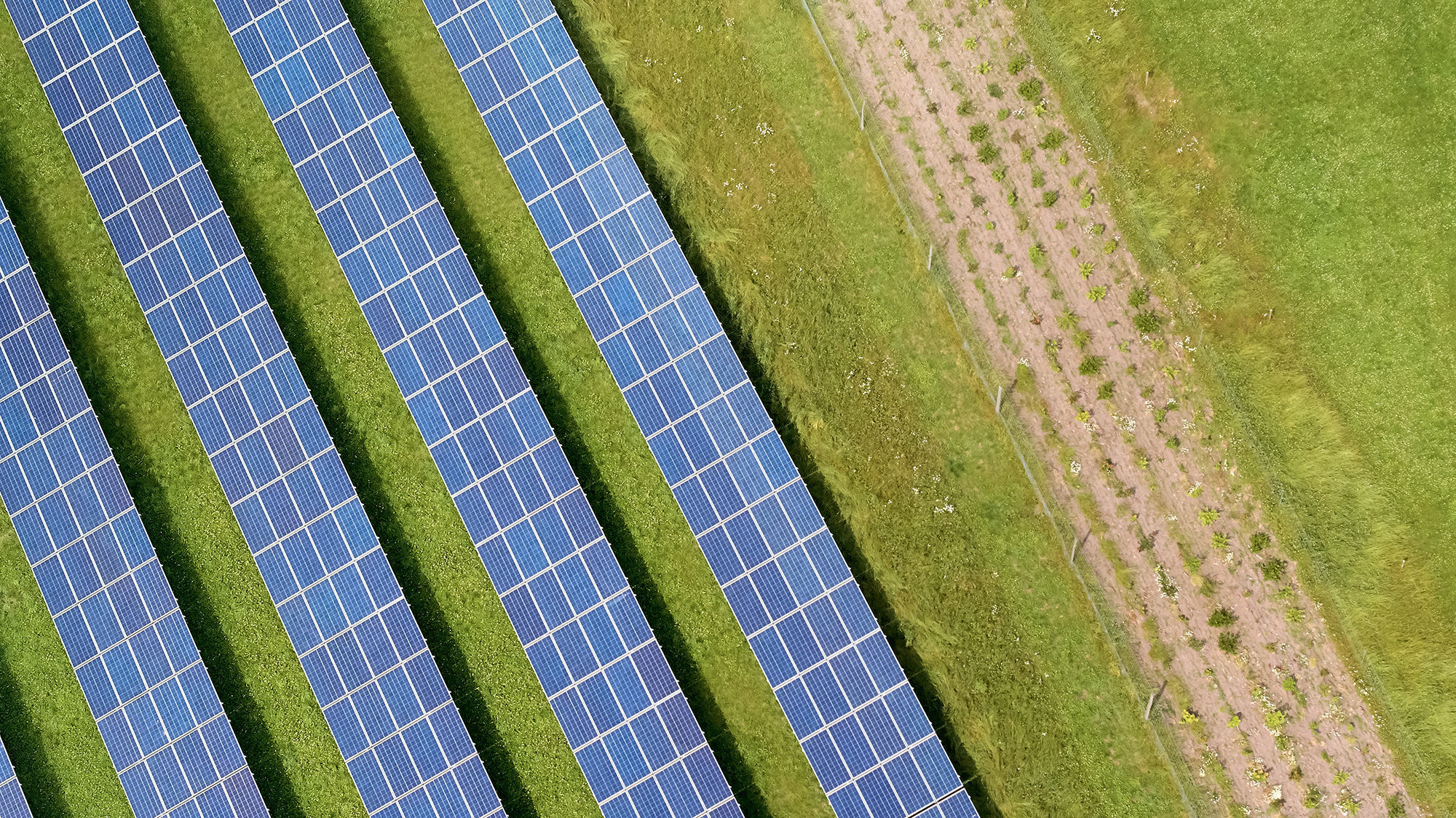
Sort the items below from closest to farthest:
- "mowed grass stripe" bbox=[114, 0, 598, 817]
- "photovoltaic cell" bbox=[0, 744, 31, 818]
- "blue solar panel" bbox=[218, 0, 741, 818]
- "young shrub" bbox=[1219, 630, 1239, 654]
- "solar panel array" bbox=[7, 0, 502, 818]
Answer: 1. "young shrub" bbox=[1219, 630, 1239, 654]
2. "blue solar panel" bbox=[218, 0, 741, 818]
3. "solar panel array" bbox=[7, 0, 502, 818]
4. "mowed grass stripe" bbox=[114, 0, 598, 817]
5. "photovoltaic cell" bbox=[0, 744, 31, 818]

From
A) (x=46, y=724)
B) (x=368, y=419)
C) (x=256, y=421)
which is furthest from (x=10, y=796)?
(x=368, y=419)

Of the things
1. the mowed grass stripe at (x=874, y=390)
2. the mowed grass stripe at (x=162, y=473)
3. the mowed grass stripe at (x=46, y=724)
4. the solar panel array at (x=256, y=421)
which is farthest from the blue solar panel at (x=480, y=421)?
the mowed grass stripe at (x=46, y=724)

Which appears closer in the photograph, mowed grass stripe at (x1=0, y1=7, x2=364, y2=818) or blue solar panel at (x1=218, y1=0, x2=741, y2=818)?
Answer: blue solar panel at (x1=218, y1=0, x2=741, y2=818)

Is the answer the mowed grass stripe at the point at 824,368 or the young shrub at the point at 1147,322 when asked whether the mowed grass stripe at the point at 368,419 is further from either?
the young shrub at the point at 1147,322

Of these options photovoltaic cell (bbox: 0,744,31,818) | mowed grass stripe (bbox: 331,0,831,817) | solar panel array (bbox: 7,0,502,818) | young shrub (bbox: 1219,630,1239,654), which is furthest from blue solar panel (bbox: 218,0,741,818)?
photovoltaic cell (bbox: 0,744,31,818)

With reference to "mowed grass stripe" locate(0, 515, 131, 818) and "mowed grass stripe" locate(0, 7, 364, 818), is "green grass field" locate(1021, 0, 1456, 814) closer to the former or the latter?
"mowed grass stripe" locate(0, 7, 364, 818)

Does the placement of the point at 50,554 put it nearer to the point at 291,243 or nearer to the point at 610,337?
the point at 291,243
